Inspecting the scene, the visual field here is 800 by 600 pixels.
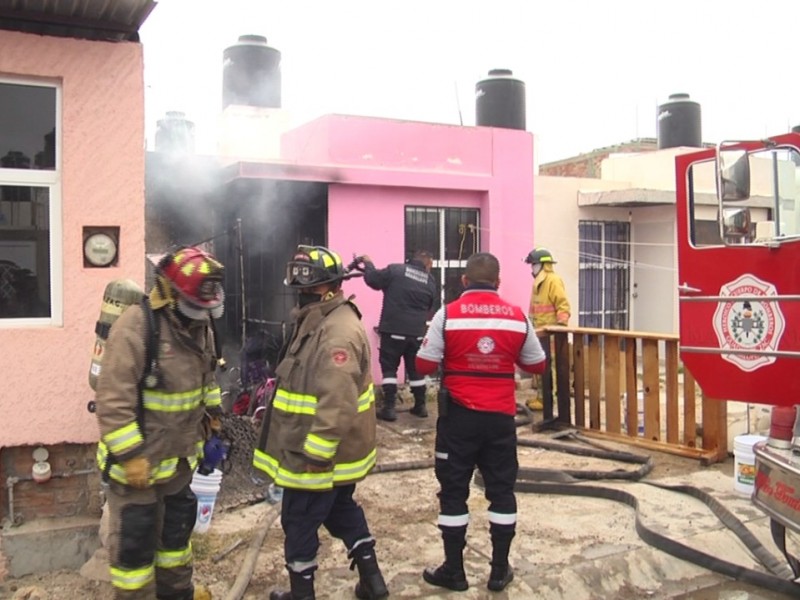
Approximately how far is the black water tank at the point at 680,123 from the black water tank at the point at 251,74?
9288mm

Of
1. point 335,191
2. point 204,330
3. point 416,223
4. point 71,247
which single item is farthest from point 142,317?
point 416,223

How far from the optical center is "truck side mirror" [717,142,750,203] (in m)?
4.19

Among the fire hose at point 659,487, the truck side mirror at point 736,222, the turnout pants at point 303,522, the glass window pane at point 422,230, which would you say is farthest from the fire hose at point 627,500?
the glass window pane at point 422,230

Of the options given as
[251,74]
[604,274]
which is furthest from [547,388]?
[251,74]

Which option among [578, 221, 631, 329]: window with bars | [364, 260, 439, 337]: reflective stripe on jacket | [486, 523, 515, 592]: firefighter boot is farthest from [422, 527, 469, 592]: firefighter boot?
[578, 221, 631, 329]: window with bars

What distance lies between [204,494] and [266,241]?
493 cm

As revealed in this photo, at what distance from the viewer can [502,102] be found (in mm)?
13312

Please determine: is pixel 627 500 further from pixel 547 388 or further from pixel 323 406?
pixel 323 406

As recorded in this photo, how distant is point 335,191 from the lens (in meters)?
8.84

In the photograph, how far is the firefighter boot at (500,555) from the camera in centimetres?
390

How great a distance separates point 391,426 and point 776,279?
14.3ft

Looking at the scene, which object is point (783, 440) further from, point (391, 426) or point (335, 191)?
point (335, 191)

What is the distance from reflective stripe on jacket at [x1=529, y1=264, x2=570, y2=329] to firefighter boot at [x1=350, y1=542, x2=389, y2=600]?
15.7ft

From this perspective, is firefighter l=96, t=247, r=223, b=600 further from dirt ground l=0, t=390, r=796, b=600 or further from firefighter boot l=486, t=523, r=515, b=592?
firefighter boot l=486, t=523, r=515, b=592
